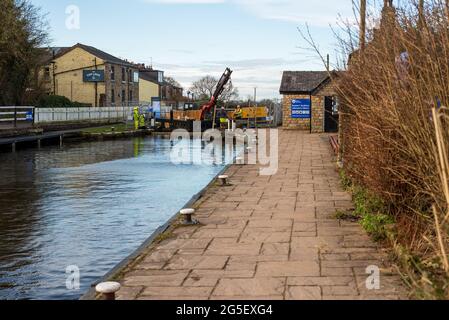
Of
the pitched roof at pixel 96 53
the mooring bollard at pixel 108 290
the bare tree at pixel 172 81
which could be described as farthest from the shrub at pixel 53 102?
the bare tree at pixel 172 81

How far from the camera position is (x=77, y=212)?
1025cm

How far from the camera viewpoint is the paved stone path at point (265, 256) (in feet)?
15.6

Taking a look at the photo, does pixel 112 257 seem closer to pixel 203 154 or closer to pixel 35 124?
pixel 203 154

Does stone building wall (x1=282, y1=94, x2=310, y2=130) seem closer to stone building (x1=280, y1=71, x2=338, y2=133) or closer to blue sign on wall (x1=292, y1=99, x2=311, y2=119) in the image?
stone building (x1=280, y1=71, x2=338, y2=133)

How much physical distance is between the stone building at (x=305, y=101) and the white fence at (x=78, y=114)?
12.1 meters

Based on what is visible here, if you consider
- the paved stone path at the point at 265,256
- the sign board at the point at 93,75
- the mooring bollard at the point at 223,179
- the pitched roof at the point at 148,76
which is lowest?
the paved stone path at the point at 265,256

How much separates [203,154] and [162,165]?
3.95 metres

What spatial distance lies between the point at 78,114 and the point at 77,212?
3473cm

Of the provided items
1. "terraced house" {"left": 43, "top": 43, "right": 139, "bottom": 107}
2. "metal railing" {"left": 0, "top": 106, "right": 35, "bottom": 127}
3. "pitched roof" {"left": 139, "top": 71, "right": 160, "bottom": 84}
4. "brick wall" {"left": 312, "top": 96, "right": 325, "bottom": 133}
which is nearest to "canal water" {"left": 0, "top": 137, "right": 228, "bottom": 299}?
"metal railing" {"left": 0, "top": 106, "right": 35, "bottom": 127}

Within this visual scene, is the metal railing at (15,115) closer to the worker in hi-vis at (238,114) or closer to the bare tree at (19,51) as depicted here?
the bare tree at (19,51)

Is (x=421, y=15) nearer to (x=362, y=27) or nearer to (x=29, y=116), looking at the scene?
(x=362, y=27)

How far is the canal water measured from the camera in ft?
21.5

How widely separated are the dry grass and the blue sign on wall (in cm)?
2731

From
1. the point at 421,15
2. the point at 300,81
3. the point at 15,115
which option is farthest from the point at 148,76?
the point at 421,15
